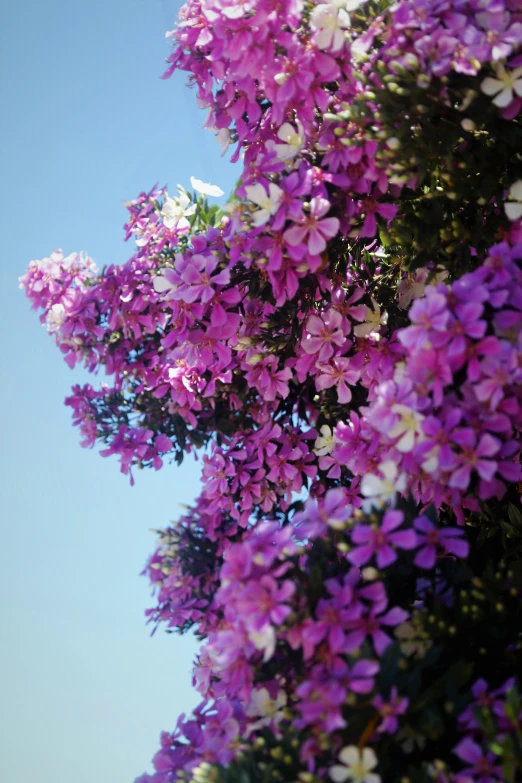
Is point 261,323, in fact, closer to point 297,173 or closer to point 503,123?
point 297,173

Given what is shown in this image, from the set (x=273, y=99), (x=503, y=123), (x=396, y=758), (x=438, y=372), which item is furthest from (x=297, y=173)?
(x=396, y=758)

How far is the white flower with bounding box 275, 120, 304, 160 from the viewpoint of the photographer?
2.45m

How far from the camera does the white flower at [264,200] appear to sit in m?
2.32

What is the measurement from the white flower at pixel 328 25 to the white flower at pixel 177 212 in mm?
1236

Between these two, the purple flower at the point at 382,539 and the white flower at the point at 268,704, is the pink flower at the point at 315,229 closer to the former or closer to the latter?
the purple flower at the point at 382,539

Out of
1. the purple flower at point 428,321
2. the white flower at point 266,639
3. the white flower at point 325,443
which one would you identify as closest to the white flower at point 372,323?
the white flower at point 325,443

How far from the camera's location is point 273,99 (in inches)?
98.4

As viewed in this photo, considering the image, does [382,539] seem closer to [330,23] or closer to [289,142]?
[289,142]

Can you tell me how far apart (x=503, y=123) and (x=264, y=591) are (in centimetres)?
152

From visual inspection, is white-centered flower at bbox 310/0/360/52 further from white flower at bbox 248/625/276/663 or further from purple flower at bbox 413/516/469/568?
white flower at bbox 248/625/276/663

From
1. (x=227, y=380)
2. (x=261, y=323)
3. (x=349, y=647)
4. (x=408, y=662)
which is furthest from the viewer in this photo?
(x=227, y=380)

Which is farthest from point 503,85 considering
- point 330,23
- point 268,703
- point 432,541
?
point 268,703

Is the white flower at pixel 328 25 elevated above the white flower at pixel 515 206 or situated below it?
above

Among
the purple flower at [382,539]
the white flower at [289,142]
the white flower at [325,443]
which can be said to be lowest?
the purple flower at [382,539]
